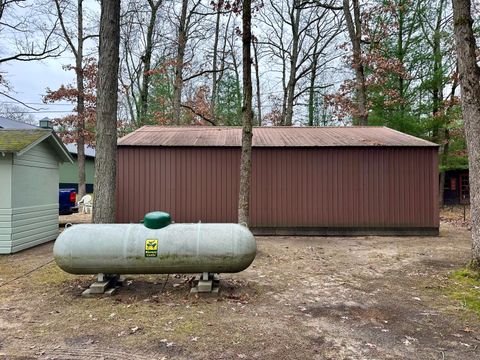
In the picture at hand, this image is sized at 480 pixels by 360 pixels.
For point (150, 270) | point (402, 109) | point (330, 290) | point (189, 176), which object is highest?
point (402, 109)

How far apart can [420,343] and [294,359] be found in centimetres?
141

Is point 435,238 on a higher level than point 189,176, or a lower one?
lower

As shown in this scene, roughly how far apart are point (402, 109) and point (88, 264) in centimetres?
1652

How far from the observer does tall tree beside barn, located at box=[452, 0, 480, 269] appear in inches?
224

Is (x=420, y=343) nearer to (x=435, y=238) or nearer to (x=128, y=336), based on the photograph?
(x=128, y=336)

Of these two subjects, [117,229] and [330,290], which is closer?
[117,229]

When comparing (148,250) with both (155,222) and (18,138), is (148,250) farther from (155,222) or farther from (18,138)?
(18,138)

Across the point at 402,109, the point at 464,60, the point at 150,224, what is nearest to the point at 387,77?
the point at 402,109

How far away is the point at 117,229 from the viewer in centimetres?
482

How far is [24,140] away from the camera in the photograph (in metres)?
7.93

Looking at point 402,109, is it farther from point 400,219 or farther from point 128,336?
point 128,336

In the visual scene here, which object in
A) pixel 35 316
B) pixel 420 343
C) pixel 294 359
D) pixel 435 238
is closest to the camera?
pixel 294 359

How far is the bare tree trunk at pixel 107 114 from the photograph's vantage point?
21.7 ft

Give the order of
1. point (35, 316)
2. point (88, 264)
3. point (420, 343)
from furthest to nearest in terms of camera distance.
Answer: point (88, 264), point (35, 316), point (420, 343)
